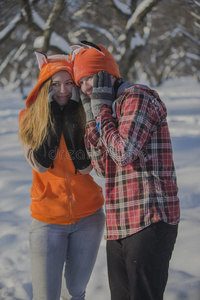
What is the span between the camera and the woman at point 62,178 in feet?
6.86

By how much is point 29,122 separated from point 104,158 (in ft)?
1.92

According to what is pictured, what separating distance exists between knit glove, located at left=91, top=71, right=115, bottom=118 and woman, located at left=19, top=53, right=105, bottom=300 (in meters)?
0.29

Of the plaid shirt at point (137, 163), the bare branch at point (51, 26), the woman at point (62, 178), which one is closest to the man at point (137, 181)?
the plaid shirt at point (137, 163)

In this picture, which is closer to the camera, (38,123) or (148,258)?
(148,258)

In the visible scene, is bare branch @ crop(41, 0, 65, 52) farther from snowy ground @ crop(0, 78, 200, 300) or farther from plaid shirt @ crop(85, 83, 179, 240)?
plaid shirt @ crop(85, 83, 179, 240)

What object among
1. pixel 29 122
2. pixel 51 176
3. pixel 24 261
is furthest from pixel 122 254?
pixel 24 261

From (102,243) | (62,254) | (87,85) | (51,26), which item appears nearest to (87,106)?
(87,85)

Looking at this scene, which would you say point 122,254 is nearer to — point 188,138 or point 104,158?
point 104,158

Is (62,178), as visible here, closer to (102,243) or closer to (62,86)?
(62,86)

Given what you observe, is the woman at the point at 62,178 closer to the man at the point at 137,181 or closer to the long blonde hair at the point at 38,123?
the long blonde hair at the point at 38,123

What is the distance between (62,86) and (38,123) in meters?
0.27

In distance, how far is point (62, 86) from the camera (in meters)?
2.17

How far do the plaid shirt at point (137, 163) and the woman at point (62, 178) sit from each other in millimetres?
321

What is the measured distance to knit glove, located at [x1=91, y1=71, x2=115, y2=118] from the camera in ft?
6.10
